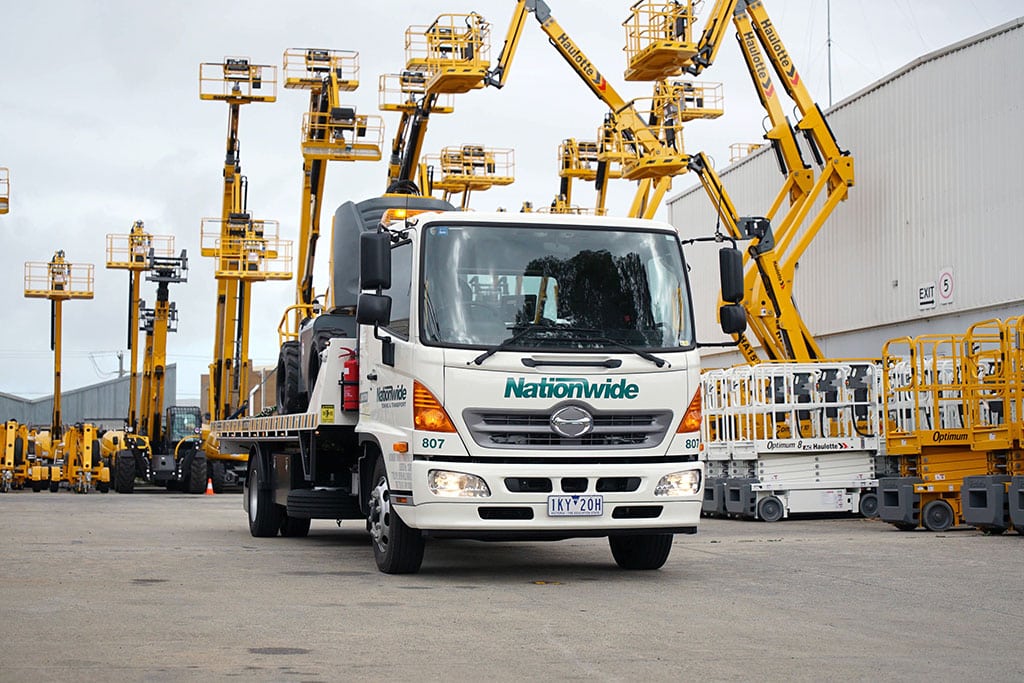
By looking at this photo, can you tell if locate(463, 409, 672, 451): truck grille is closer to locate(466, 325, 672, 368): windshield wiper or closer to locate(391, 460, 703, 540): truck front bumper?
locate(391, 460, 703, 540): truck front bumper

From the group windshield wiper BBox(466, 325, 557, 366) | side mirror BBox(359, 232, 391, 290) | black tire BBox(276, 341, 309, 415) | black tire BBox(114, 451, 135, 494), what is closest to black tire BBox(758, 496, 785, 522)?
black tire BBox(276, 341, 309, 415)

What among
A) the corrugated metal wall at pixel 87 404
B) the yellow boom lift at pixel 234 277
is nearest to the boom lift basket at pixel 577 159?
the yellow boom lift at pixel 234 277

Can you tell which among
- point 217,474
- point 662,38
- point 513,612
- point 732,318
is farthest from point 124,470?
point 513,612

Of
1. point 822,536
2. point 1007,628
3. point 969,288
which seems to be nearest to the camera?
point 1007,628

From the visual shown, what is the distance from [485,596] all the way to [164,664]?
3.31m

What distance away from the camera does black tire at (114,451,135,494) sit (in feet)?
115

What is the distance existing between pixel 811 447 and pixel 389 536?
906cm

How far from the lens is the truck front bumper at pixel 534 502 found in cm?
1005

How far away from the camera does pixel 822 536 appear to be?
1553cm

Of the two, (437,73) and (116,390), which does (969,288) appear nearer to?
(437,73)

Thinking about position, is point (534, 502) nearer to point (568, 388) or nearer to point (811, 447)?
point (568, 388)

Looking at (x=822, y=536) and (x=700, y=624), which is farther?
(x=822, y=536)

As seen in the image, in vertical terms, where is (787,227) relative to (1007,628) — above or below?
above

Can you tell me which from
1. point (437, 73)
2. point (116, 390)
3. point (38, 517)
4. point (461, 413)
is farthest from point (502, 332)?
point (116, 390)
